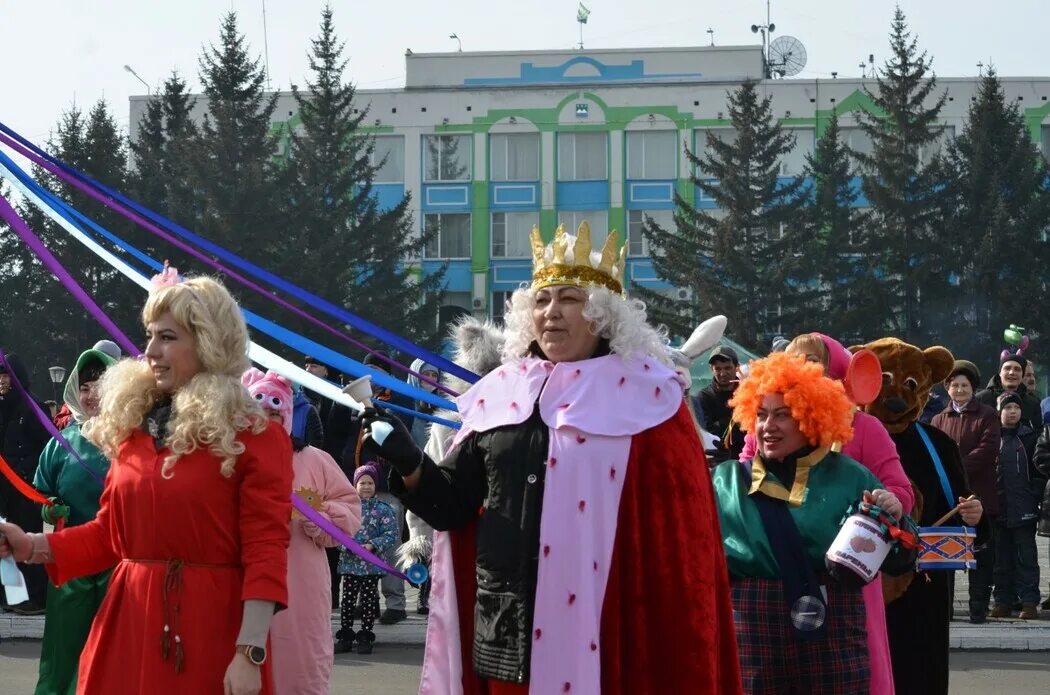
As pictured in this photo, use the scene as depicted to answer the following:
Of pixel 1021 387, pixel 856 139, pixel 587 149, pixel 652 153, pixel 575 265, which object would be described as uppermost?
pixel 856 139

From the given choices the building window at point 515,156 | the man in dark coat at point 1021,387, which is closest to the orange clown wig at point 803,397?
the man in dark coat at point 1021,387

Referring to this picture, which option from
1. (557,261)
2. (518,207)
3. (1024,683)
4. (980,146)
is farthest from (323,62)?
(557,261)

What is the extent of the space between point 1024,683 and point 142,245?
32751 millimetres

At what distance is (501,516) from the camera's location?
470cm

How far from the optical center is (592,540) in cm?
466

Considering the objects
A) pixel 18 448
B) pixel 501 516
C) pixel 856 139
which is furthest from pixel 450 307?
pixel 501 516

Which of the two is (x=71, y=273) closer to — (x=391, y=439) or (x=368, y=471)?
(x=368, y=471)

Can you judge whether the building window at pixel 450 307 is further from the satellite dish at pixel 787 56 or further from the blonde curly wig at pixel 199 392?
the blonde curly wig at pixel 199 392

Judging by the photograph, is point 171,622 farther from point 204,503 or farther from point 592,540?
point 592,540

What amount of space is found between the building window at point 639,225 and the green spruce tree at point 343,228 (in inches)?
337

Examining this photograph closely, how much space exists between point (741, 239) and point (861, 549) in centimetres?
3838

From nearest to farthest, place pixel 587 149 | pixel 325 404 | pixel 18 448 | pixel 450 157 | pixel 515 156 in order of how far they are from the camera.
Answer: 1. pixel 18 448
2. pixel 325 404
3. pixel 587 149
4. pixel 515 156
5. pixel 450 157

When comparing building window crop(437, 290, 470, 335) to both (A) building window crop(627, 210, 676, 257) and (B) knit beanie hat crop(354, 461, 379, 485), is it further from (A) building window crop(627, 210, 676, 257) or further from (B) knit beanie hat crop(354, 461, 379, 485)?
(B) knit beanie hat crop(354, 461, 379, 485)

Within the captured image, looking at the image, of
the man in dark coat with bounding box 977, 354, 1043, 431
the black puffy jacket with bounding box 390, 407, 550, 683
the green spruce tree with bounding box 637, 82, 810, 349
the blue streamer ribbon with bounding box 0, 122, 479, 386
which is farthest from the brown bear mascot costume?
the green spruce tree with bounding box 637, 82, 810, 349
